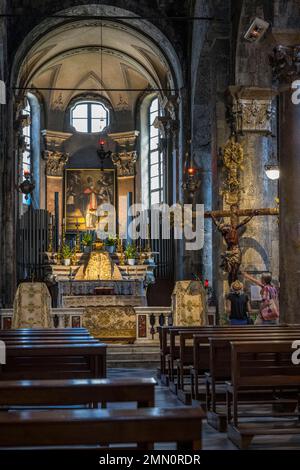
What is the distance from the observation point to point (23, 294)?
14875mm

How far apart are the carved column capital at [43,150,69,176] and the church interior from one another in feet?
0.19

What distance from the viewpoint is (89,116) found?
34.9m

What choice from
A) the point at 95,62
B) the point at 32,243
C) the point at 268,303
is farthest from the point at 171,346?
the point at 95,62

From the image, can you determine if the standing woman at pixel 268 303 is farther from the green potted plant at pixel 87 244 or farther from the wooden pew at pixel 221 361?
the green potted plant at pixel 87 244

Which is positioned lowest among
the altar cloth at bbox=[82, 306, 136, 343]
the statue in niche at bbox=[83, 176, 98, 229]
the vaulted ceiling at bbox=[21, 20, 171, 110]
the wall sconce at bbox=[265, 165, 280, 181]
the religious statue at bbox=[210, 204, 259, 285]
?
the altar cloth at bbox=[82, 306, 136, 343]

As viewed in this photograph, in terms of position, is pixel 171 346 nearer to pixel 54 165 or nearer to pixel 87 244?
pixel 87 244

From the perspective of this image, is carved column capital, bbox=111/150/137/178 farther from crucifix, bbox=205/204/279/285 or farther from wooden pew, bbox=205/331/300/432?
wooden pew, bbox=205/331/300/432

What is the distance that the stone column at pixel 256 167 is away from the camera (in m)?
17.0

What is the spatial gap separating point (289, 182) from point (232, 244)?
4498mm

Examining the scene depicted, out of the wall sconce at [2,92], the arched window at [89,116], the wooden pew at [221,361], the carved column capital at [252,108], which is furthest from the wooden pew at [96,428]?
the arched window at [89,116]

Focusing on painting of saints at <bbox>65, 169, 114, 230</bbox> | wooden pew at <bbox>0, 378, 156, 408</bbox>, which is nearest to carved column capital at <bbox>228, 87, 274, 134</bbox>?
wooden pew at <bbox>0, 378, 156, 408</bbox>

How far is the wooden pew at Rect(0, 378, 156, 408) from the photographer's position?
13.6 feet

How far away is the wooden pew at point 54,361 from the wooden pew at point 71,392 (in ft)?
8.12

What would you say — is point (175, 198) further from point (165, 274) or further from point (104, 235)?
point (104, 235)
